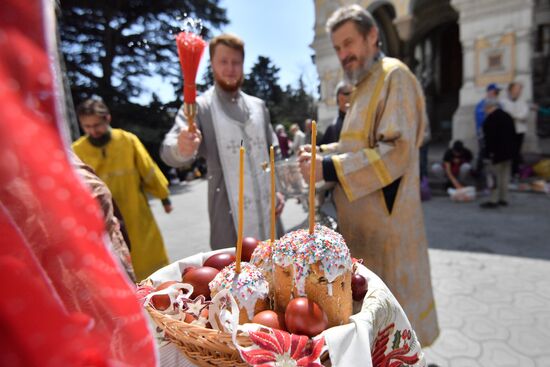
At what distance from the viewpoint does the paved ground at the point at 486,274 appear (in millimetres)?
2473

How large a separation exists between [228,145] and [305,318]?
1.56m

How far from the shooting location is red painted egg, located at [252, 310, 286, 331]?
0.88 metres

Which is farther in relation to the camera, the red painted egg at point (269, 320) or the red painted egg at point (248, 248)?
the red painted egg at point (248, 248)

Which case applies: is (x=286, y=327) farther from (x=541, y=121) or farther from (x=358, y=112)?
(x=541, y=121)

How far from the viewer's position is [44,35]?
0.44m

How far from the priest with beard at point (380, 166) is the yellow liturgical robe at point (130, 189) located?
162 cm

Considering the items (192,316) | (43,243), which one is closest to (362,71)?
(192,316)

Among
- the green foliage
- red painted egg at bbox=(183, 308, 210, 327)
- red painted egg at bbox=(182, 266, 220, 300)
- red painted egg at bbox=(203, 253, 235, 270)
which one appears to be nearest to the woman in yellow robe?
red painted egg at bbox=(203, 253, 235, 270)

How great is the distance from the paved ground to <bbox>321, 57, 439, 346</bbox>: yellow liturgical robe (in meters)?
0.72

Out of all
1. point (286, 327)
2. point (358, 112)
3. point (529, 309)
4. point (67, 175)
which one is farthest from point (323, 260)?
point (529, 309)

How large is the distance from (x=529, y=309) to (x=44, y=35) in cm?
361

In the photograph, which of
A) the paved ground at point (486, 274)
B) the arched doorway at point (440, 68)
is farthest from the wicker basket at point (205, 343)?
the arched doorway at point (440, 68)

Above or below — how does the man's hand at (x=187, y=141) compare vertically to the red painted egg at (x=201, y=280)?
above

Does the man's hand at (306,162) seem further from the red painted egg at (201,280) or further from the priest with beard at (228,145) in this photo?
the red painted egg at (201,280)
